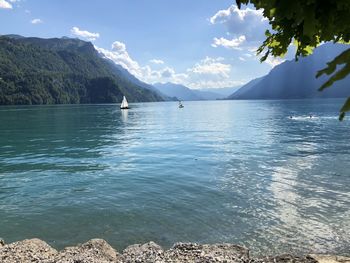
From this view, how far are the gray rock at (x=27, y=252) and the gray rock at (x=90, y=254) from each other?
0.56 m

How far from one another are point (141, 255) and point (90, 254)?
2114 mm

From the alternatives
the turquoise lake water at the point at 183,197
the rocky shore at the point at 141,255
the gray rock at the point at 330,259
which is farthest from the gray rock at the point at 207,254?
the turquoise lake water at the point at 183,197

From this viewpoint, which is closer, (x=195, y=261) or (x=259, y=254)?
(x=195, y=261)

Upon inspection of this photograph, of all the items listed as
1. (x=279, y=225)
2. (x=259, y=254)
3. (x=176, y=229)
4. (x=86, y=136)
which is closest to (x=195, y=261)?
(x=259, y=254)

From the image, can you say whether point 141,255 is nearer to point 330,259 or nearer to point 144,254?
point 144,254

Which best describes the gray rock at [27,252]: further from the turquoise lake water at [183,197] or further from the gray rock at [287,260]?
the gray rock at [287,260]

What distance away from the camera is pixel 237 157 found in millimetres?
43000

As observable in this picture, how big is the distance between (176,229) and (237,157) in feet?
79.8

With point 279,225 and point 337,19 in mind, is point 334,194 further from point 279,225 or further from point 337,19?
point 337,19

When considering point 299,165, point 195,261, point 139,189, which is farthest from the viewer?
point 299,165

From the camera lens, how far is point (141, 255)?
14047mm

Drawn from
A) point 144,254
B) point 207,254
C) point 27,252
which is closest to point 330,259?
point 207,254

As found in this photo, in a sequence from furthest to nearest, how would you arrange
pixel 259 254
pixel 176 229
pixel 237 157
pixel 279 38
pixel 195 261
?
pixel 237 157 → pixel 176 229 → pixel 259 254 → pixel 195 261 → pixel 279 38

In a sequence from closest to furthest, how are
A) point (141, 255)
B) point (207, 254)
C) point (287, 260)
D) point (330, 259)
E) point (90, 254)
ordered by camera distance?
1. point (330, 259)
2. point (287, 260)
3. point (207, 254)
4. point (141, 255)
5. point (90, 254)
